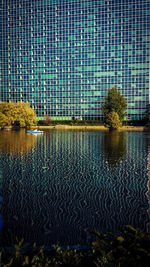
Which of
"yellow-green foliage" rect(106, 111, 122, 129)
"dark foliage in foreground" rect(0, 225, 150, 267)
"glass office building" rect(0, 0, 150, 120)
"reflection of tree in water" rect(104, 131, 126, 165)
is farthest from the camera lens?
"glass office building" rect(0, 0, 150, 120)

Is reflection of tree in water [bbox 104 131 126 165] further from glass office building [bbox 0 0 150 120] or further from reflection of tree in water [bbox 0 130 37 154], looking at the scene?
glass office building [bbox 0 0 150 120]

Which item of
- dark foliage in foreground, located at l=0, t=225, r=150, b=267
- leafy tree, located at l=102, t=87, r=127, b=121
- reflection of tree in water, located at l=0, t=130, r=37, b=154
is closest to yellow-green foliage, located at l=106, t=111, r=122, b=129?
leafy tree, located at l=102, t=87, r=127, b=121

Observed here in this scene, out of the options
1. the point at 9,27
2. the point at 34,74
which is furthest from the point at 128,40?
the point at 9,27

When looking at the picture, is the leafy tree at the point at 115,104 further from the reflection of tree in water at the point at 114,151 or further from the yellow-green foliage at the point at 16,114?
the reflection of tree in water at the point at 114,151

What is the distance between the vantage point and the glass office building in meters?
122

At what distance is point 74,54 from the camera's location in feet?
422

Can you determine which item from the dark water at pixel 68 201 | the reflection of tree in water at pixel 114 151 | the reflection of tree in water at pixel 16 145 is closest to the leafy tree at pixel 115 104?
the reflection of tree in water at pixel 16 145

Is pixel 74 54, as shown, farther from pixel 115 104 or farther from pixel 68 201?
pixel 68 201

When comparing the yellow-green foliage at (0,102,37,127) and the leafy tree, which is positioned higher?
the leafy tree

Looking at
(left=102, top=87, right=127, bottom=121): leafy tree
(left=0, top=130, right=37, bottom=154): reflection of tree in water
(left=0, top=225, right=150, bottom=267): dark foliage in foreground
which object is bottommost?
(left=0, top=130, right=37, bottom=154): reflection of tree in water

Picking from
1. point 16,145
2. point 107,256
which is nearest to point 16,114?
point 16,145

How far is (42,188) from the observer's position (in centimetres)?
1029

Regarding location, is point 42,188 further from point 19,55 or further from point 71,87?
point 19,55

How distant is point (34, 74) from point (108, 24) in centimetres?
5824
